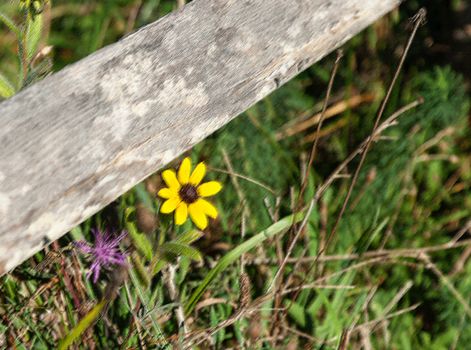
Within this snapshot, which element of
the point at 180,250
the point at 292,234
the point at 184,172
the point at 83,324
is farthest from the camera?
the point at 292,234

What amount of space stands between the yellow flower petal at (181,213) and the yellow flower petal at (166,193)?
28 mm

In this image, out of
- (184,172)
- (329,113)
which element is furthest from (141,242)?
(329,113)

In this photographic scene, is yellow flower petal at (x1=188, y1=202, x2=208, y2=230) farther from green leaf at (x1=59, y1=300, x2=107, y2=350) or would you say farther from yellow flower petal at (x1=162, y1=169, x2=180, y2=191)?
green leaf at (x1=59, y1=300, x2=107, y2=350)

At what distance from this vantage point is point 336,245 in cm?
231

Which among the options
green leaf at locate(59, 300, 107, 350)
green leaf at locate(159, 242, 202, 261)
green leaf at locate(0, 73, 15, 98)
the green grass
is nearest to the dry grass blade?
the green grass

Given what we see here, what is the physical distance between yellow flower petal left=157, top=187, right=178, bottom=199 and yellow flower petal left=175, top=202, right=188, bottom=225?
28 millimetres

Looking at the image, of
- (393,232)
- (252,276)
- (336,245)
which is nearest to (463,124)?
(393,232)

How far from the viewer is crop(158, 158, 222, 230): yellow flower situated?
158 centimetres

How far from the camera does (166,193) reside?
5.15 ft

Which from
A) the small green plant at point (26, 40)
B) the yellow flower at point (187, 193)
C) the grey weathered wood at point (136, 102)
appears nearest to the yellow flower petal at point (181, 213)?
the yellow flower at point (187, 193)

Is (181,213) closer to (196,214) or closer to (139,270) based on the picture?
(196,214)

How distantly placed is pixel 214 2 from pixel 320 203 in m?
1.01

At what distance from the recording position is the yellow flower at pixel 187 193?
158 centimetres

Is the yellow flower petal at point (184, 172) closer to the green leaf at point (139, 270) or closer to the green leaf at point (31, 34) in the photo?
the green leaf at point (139, 270)
